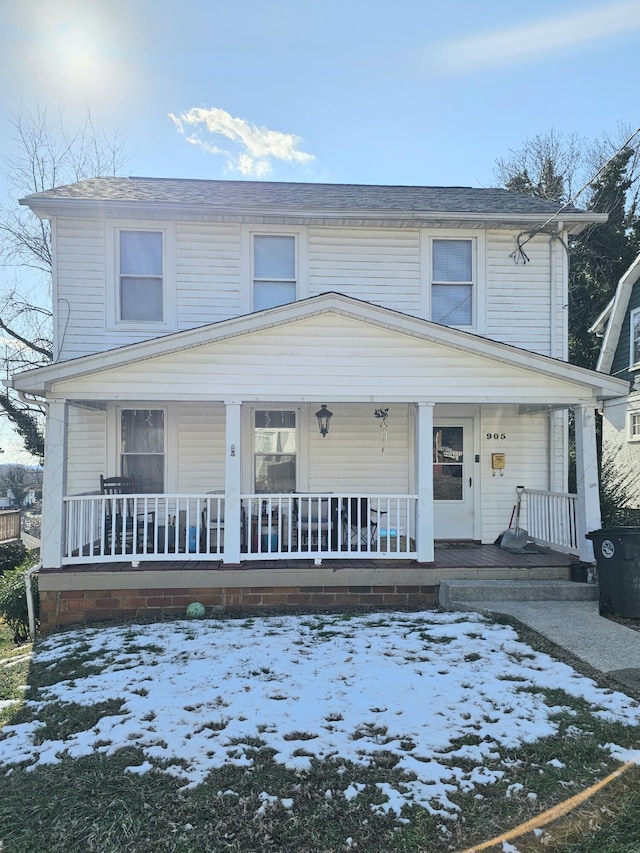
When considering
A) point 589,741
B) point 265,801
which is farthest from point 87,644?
point 589,741

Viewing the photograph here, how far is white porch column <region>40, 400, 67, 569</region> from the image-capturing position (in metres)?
6.32

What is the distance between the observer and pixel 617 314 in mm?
14836

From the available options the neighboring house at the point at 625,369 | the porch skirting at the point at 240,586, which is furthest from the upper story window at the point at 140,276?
the neighboring house at the point at 625,369

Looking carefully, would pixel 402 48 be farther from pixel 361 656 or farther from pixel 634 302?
pixel 634 302

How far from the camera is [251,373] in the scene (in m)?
6.54

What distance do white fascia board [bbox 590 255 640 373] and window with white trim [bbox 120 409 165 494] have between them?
42.3ft

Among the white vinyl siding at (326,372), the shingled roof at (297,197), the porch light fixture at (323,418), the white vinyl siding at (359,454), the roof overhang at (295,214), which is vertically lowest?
the white vinyl siding at (359,454)

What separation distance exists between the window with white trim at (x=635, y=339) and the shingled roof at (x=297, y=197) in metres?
6.80

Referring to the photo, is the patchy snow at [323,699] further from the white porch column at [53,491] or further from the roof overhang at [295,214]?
the roof overhang at [295,214]

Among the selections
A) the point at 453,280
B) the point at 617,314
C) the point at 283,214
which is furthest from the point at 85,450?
the point at 617,314

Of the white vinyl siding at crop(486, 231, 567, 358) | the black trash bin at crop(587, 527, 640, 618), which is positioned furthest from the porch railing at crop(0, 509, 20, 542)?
the black trash bin at crop(587, 527, 640, 618)

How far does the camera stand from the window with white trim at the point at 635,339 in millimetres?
14109

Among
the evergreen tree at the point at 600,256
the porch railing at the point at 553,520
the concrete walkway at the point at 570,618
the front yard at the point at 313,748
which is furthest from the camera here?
the evergreen tree at the point at 600,256

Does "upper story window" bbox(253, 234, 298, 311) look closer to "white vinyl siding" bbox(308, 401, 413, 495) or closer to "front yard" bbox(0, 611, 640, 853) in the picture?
"white vinyl siding" bbox(308, 401, 413, 495)
